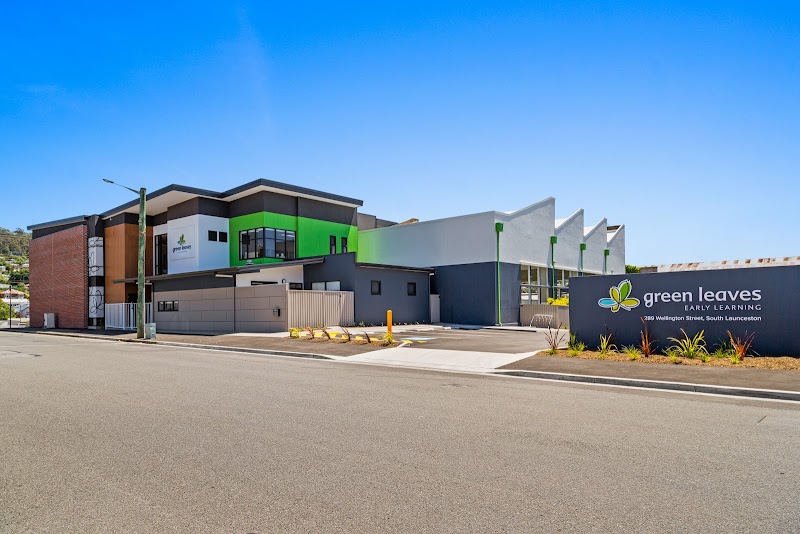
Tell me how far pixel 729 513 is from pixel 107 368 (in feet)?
45.9

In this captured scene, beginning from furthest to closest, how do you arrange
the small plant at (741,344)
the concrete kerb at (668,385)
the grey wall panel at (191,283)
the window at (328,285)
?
the grey wall panel at (191,283)
the window at (328,285)
the small plant at (741,344)
the concrete kerb at (668,385)

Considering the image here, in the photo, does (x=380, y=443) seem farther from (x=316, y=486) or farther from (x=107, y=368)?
(x=107, y=368)

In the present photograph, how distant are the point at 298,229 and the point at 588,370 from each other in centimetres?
2989

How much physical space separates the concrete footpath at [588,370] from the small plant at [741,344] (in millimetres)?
1387

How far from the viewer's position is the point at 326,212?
1674 inches

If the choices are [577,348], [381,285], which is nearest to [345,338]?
[577,348]

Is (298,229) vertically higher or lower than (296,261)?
higher

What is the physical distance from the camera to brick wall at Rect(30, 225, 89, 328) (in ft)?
151

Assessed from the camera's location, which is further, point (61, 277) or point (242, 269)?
point (61, 277)

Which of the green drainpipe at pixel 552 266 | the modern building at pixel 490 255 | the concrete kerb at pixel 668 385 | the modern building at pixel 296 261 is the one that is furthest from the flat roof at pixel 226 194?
the concrete kerb at pixel 668 385

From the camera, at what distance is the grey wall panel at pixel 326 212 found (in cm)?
4078

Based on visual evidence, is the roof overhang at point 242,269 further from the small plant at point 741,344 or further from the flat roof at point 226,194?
the small plant at point 741,344

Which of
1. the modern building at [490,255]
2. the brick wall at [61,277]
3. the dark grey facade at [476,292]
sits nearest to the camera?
the dark grey facade at [476,292]

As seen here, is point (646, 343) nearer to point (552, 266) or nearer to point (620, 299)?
point (620, 299)
